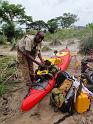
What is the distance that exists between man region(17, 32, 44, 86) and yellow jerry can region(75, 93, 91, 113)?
1.55 meters

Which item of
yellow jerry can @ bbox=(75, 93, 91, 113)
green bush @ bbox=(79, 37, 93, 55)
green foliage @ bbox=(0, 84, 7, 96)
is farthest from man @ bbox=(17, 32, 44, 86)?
green bush @ bbox=(79, 37, 93, 55)

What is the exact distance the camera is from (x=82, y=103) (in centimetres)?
542

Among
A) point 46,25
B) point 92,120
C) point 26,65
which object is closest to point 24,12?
point 46,25

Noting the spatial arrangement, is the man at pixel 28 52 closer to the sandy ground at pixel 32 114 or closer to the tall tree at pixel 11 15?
the sandy ground at pixel 32 114

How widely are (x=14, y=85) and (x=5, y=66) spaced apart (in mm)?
1190

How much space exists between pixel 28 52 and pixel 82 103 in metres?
1.85

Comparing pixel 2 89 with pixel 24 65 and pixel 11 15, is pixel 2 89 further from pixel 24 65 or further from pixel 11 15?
pixel 11 15

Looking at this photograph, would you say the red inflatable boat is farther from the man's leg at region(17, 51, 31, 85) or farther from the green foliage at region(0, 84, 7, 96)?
the green foliage at region(0, 84, 7, 96)

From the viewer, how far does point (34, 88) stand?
21.1 feet

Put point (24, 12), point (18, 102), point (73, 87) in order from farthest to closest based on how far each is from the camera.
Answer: point (24, 12)
point (18, 102)
point (73, 87)

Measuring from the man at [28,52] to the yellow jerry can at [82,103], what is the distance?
1549 millimetres

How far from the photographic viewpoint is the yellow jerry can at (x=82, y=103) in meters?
5.42

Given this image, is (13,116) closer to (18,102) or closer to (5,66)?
(18,102)

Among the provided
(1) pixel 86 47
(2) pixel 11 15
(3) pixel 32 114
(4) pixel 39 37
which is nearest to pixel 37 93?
(3) pixel 32 114
